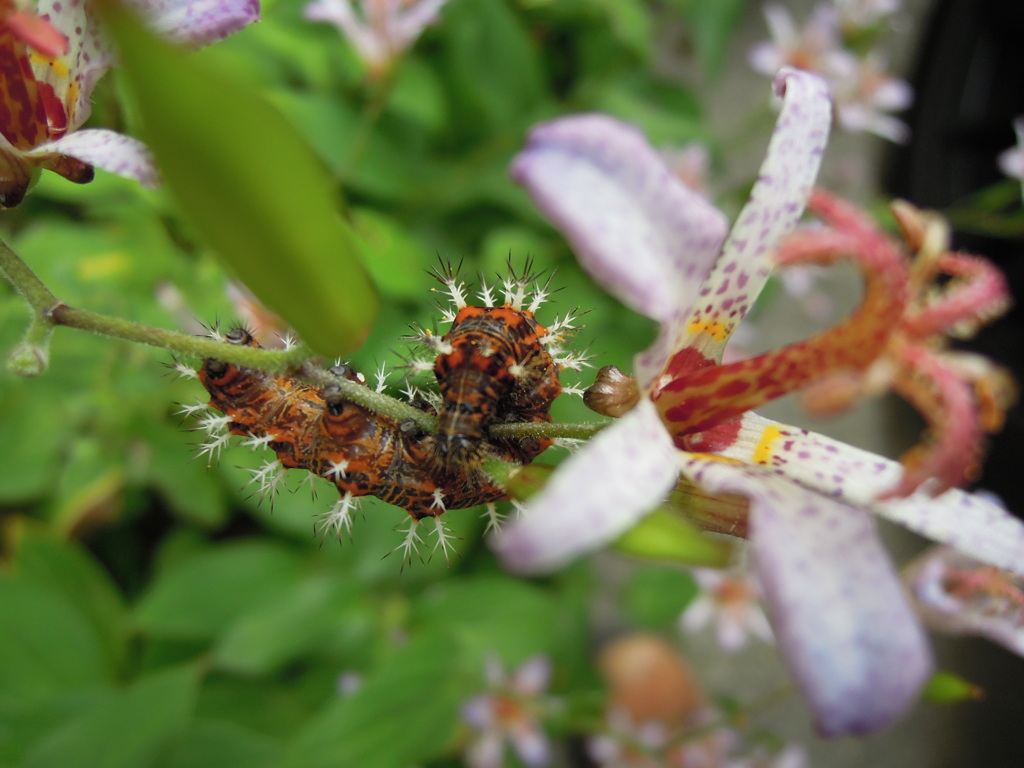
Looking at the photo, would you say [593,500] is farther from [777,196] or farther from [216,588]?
[216,588]

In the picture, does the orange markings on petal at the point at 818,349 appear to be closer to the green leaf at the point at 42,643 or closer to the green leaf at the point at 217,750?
the green leaf at the point at 217,750

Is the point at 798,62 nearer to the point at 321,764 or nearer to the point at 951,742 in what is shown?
the point at 321,764

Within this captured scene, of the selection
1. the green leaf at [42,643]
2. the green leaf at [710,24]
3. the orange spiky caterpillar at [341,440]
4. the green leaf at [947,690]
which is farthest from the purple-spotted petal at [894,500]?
the green leaf at [710,24]

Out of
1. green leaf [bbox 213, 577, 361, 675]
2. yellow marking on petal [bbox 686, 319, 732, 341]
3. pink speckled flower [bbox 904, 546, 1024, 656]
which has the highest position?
yellow marking on petal [bbox 686, 319, 732, 341]

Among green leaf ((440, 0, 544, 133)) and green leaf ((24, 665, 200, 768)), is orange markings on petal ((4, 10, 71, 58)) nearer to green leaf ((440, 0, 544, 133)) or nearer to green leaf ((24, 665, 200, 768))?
green leaf ((24, 665, 200, 768))

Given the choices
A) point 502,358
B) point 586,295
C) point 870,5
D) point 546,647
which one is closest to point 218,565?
point 546,647

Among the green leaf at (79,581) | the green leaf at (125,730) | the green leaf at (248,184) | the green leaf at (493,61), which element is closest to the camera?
the green leaf at (248,184)

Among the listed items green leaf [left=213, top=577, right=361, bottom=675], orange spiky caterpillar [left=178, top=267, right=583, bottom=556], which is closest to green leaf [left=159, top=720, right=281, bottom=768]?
green leaf [left=213, top=577, right=361, bottom=675]
